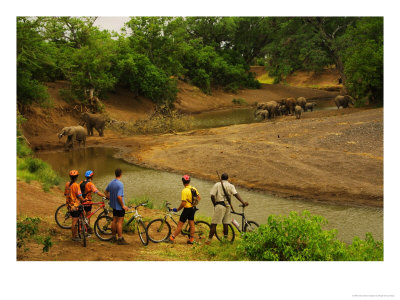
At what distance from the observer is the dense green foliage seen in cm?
888

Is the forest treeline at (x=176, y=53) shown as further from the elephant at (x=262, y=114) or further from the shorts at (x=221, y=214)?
the shorts at (x=221, y=214)

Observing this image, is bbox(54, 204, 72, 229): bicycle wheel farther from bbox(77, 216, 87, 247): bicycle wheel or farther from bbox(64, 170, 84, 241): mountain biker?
bbox(64, 170, 84, 241): mountain biker

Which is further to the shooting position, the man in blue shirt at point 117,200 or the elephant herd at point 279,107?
the elephant herd at point 279,107

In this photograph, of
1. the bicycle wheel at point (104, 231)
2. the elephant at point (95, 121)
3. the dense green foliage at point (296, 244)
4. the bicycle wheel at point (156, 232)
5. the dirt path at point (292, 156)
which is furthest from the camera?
the elephant at point (95, 121)

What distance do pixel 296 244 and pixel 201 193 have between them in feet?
26.3

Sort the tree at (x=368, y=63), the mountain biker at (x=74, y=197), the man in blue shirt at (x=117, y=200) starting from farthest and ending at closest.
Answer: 1. the tree at (x=368, y=63)
2. the mountain biker at (x=74, y=197)
3. the man in blue shirt at (x=117, y=200)

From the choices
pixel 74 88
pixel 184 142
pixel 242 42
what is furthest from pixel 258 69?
pixel 184 142

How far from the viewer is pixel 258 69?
7512 centimetres

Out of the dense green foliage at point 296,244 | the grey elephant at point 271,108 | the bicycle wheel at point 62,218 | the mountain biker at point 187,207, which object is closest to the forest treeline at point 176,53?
the grey elephant at point 271,108

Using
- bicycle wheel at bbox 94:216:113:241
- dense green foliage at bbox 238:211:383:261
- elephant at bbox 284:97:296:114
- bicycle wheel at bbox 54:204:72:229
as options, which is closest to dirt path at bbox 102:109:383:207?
dense green foliage at bbox 238:211:383:261

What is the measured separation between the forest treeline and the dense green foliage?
19.1 meters

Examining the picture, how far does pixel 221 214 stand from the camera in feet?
33.3

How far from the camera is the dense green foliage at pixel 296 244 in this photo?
888cm

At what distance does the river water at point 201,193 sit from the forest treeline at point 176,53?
6.04m
